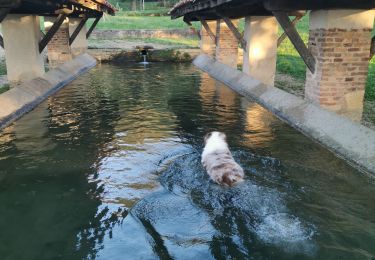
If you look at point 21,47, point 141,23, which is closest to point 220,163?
point 21,47

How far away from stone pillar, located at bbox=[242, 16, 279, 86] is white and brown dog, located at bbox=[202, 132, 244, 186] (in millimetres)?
6305

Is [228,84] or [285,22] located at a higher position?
[285,22]

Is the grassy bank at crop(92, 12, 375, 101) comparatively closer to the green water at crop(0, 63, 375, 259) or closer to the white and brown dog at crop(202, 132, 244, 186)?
the green water at crop(0, 63, 375, 259)

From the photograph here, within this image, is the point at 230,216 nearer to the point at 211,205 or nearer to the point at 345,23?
the point at 211,205

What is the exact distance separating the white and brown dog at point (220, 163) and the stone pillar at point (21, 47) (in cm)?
895

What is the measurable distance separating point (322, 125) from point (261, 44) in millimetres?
5431

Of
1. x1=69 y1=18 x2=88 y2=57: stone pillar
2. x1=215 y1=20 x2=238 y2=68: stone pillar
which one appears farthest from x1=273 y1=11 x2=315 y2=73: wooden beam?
x1=69 y1=18 x2=88 y2=57: stone pillar

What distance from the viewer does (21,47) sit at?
13.6 m

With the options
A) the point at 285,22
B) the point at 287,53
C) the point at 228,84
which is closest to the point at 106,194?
the point at 285,22

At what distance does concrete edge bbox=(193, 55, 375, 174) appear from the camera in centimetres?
668

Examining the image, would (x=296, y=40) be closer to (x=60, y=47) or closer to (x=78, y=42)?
(x=60, y=47)

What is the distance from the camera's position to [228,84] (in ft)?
47.2

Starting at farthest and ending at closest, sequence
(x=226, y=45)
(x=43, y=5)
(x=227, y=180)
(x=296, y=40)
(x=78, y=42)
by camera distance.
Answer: (x=78, y=42) → (x=226, y=45) → (x=43, y=5) → (x=296, y=40) → (x=227, y=180)

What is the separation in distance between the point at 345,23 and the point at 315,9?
70 centimetres
